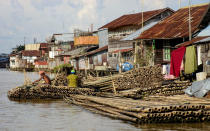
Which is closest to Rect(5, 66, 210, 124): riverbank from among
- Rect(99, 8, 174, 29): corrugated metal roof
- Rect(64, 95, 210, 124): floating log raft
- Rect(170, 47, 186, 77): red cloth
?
Rect(64, 95, 210, 124): floating log raft

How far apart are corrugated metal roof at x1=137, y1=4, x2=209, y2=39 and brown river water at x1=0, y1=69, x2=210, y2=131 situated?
8.83 meters

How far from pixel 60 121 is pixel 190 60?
7027 mm

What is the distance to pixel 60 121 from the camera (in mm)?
11406

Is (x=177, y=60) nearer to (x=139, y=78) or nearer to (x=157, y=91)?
(x=139, y=78)

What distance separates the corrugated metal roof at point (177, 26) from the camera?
69.3ft

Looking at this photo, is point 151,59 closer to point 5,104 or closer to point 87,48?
point 5,104

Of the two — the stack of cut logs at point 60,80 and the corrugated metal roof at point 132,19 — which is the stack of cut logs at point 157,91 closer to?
the stack of cut logs at point 60,80

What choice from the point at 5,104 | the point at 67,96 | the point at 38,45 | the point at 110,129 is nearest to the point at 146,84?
the point at 67,96

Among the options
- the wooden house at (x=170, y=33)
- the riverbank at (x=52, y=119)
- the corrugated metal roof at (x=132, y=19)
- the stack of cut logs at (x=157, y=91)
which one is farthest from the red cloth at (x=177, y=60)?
the corrugated metal roof at (x=132, y=19)

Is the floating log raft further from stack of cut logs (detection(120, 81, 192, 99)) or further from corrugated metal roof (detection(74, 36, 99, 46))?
corrugated metal roof (detection(74, 36, 99, 46))

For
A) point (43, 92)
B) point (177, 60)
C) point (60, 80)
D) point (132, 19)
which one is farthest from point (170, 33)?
point (132, 19)

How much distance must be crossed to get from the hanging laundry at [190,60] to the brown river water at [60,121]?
17.2 feet

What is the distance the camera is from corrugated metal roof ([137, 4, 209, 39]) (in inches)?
832

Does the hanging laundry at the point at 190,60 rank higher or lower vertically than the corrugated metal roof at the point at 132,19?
lower
